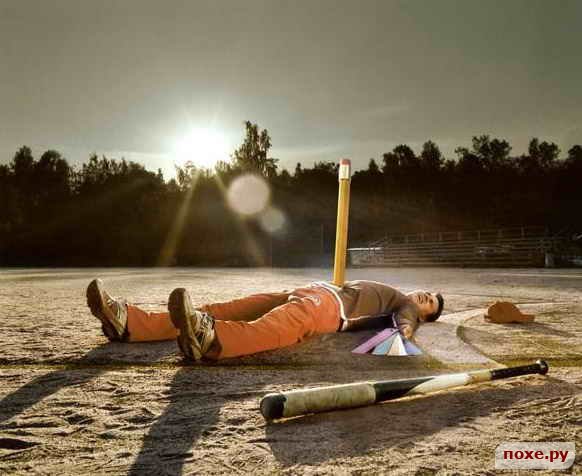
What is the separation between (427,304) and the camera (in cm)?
430

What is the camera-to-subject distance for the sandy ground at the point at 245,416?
1.56 meters

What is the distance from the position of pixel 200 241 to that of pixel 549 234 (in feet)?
91.0

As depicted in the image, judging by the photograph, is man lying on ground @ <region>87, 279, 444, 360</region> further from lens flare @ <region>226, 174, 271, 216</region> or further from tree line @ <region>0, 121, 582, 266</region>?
lens flare @ <region>226, 174, 271, 216</region>

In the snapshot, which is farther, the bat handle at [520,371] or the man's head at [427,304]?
the man's head at [427,304]

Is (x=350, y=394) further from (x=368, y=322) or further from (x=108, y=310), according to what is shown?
(x=108, y=310)

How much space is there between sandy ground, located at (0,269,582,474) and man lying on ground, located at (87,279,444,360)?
0.42 feet

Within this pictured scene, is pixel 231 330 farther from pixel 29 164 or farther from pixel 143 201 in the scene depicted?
pixel 29 164

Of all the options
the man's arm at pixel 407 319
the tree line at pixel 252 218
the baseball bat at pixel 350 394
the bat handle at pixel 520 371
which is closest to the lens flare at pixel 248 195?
the tree line at pixel 252 218

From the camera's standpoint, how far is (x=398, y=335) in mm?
3344

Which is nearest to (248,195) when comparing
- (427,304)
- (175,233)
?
(175,233)

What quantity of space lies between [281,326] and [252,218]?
41731 mm

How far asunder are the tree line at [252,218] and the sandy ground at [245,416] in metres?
29.8

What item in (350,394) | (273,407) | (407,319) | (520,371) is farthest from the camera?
(407,319)

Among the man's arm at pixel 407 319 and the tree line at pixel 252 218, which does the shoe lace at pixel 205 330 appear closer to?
the man's arm at pixel 407 319
